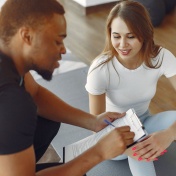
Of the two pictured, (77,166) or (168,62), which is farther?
(168,62)

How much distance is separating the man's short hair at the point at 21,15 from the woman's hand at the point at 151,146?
66 centimetres

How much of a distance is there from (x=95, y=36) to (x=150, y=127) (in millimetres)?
1734

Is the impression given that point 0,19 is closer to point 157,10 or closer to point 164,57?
point 164,57

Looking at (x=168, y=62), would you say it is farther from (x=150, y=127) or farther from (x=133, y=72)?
(x=150, y=127)

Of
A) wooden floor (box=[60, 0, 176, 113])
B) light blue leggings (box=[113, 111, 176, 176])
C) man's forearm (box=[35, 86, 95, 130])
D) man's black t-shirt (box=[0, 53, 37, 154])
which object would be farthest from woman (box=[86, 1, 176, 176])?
wooden floor (box=[60, 0, 176, 113])

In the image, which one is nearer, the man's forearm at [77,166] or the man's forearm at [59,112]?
the man's forearm at [77,166]

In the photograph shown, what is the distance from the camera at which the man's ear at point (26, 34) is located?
923 mm

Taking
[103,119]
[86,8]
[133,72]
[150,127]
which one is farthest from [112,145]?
[86,8]

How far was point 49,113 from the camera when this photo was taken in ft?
4.59

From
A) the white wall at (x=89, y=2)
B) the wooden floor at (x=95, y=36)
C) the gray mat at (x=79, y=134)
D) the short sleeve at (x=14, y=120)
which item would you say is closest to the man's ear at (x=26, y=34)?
the short sleeve at (x=14, y=120)

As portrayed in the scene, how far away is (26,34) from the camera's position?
36.5 inches

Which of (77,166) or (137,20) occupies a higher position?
(137,20)

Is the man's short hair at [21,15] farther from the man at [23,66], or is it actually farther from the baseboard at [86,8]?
the baseboard at [86,8]

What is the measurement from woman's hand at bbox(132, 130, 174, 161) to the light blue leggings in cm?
10
